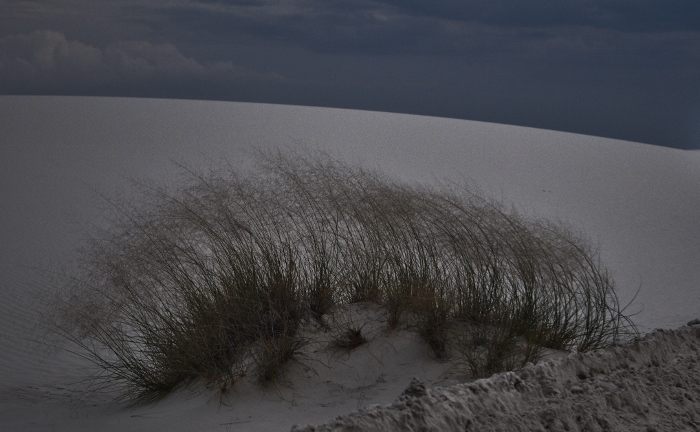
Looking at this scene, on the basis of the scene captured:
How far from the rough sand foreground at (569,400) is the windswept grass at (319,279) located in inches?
10.9

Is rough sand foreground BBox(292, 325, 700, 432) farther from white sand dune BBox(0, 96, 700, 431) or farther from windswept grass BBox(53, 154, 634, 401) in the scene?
white sand dune BBox(0, 96, 700, 431)

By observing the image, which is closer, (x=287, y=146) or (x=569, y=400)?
(x=569, y=400)

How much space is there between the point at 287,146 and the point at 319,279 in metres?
4.26

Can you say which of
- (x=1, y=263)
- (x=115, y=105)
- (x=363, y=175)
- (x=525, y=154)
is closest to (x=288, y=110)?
(x=115, y=105)

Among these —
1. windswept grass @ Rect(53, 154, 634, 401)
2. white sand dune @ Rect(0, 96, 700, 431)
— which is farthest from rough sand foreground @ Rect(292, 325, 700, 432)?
white sand dune @ Rect(0, 96, 700, 431)

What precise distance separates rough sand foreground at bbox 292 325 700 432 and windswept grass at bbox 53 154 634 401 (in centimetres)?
28

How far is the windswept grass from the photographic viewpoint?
10.6 ft

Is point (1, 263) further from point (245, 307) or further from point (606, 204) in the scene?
point (606, 204)

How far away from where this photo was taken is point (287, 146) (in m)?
7.64

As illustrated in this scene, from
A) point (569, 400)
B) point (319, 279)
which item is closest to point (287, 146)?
point (319, 279)

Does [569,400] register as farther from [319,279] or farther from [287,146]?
[287,146]

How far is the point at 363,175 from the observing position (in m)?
4.02

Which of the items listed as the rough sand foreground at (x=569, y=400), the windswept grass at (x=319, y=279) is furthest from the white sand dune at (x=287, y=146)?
the rough sand foreground at (x=569, y=400)

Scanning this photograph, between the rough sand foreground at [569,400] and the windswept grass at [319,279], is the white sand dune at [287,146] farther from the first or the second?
the rough sand foreground at [569,400]
